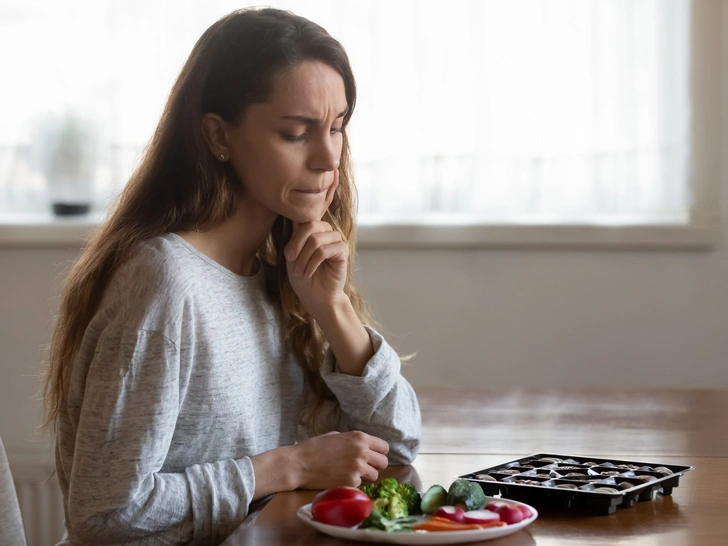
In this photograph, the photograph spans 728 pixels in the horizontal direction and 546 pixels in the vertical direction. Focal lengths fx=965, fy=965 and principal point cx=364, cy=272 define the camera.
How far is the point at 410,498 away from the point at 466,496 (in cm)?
7

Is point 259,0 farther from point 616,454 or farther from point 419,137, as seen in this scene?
point 616,454

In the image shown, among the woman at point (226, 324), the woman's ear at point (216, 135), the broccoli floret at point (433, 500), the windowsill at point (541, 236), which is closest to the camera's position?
the broccoli floret at point (433, 500)

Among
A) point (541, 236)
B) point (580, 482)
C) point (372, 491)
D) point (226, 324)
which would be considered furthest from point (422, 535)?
point (541, 236)

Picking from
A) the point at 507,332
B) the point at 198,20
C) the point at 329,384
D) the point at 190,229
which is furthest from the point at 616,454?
the point at 198,20

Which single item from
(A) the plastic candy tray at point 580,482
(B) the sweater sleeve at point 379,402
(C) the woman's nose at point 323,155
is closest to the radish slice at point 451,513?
(A) the plastic candy tray at point 580,482

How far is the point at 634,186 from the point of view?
8.59ft

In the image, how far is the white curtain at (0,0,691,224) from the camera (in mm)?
2605

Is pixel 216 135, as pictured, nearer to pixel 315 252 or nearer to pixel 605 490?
pixel 315 252

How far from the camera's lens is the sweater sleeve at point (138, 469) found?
3.59 feet

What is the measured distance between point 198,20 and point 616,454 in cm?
184

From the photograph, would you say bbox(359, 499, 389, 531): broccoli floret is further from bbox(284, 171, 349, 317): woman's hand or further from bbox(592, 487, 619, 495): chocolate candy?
bbox(284, 171, 349, 317): woman's hand

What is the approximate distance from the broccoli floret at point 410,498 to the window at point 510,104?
1664 millimetres

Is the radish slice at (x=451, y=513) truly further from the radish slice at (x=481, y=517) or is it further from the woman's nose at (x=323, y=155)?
the woman's nose at (x=323, y=155)

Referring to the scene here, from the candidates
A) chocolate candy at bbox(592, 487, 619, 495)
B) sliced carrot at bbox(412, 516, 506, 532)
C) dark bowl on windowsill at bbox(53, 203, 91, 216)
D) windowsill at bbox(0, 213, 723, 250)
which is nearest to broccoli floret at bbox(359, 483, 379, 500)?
sliced carrot at bbox(412, 516, 506, 532)
